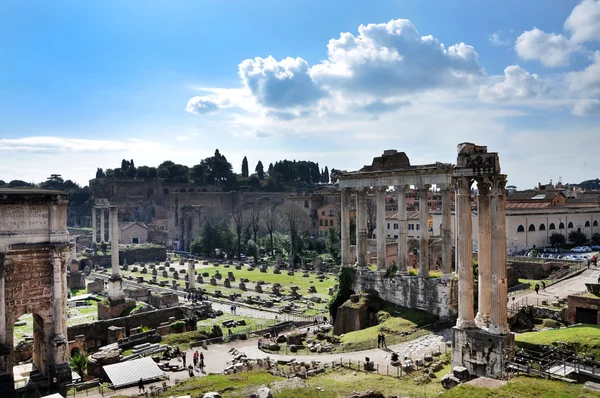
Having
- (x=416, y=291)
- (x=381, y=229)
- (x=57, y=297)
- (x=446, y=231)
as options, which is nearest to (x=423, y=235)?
(x=446, y=231)

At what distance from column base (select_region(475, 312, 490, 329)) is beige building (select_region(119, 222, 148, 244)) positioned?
2823 inches

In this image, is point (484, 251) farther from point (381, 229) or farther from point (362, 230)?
point (362, 230)

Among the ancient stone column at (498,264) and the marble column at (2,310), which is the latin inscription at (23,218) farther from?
the ancient stone column at (498,264)

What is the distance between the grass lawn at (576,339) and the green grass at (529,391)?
300cm

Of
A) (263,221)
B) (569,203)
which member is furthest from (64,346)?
(263,221)

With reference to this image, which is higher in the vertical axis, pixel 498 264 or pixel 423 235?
pixel 423 235

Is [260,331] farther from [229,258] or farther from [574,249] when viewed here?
[229,258]

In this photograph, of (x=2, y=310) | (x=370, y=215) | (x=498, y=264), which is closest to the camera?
(x=498, y=264)

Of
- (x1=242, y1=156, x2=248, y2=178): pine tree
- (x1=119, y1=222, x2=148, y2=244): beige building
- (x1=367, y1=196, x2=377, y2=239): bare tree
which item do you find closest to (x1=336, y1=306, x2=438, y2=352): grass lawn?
(x1=367, y1=196, x2=377, y2=239): bare tree

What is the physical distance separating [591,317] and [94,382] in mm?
18190

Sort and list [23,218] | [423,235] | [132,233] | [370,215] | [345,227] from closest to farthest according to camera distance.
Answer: [23,218]
[423,235]
[345,227]
[370,215]
[132,233]

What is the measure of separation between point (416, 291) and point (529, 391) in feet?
37.4

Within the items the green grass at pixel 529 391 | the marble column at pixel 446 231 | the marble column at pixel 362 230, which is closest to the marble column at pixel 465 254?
the green grass at pixel 529 391

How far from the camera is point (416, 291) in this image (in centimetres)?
2189
